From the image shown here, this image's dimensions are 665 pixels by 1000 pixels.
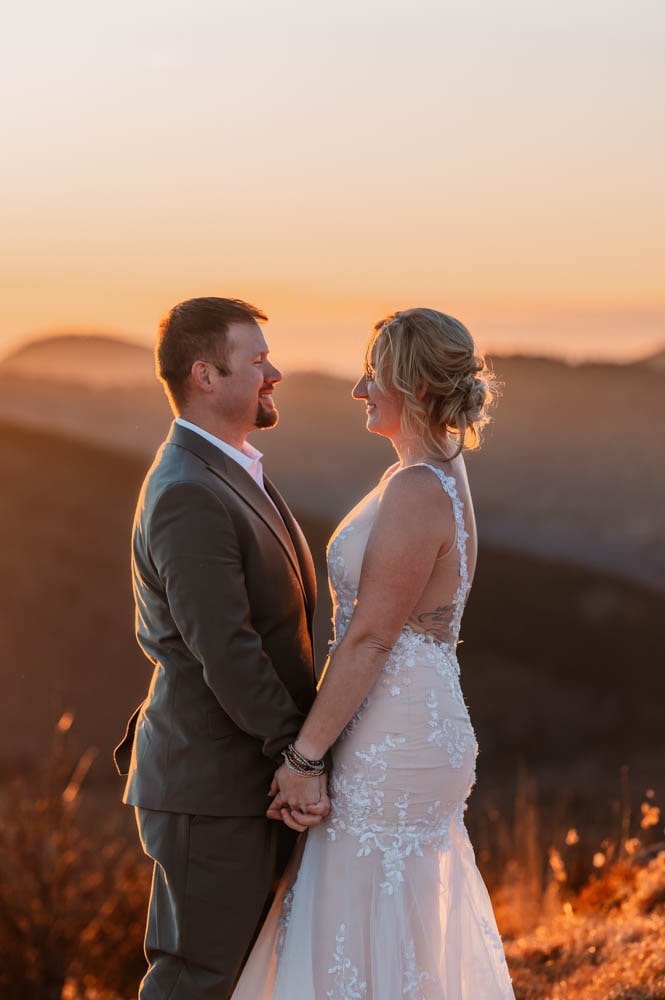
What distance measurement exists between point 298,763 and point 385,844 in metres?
0.36

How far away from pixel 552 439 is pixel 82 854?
66.2 feet

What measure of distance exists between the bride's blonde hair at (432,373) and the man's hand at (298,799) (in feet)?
3.27

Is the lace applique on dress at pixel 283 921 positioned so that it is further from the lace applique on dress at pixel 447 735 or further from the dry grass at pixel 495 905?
the dry grass at pixel 495 905

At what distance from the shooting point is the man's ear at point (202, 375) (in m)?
3.23

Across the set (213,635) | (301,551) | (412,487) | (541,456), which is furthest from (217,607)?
(541,456)

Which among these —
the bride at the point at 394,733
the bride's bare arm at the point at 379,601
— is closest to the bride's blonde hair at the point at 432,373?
the bride at the point at 394,733

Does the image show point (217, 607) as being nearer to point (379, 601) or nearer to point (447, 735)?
point (379, 601)

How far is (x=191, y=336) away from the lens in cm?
325

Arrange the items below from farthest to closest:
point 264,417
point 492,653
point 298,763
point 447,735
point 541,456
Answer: point 492,653, point 541,456, point 264,417, point 447,735, point 298,763

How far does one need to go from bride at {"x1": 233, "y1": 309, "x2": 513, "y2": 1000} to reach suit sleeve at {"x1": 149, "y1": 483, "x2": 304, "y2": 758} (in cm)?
15

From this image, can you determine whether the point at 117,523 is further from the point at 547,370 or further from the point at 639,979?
the point at 639,979

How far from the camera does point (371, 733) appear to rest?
3117 mm

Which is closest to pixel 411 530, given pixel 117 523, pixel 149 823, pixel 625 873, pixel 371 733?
pixel 371 733

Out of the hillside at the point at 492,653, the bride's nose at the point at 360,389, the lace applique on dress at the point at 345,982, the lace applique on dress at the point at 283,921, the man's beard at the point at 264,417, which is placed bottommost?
the hillside at the point at 492,653
